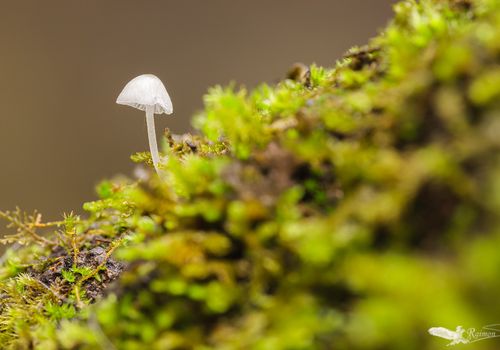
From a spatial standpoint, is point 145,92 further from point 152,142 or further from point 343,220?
point 343,220

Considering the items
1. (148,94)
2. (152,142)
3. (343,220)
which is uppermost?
(148,94)

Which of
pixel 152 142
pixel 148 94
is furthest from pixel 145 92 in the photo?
pixel 152 142

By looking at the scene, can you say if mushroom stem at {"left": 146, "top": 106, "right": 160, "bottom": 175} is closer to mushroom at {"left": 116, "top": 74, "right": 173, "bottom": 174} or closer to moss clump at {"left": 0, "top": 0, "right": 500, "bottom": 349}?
mushroom at {"left": 116, "top": 74, "right": 173, "bottom": 174}

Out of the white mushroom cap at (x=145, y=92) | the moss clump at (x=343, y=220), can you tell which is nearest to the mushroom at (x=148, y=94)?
the white mushroom cap at (x=145, y=92)

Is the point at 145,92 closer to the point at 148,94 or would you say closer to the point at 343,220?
the point at 148,94

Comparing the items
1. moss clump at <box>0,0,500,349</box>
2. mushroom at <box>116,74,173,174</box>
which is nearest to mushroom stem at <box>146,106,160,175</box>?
mushroom at <box>116,74,173,174</box>

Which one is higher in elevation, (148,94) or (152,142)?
(148,94)

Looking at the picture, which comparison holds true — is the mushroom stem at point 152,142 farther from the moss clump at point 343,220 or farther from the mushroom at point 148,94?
the moss clump at point 343,220

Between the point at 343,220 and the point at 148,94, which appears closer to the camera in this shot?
the point at 343,220

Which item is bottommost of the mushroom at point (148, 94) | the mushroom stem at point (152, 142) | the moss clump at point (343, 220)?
the moss clump at point (343, 220)
